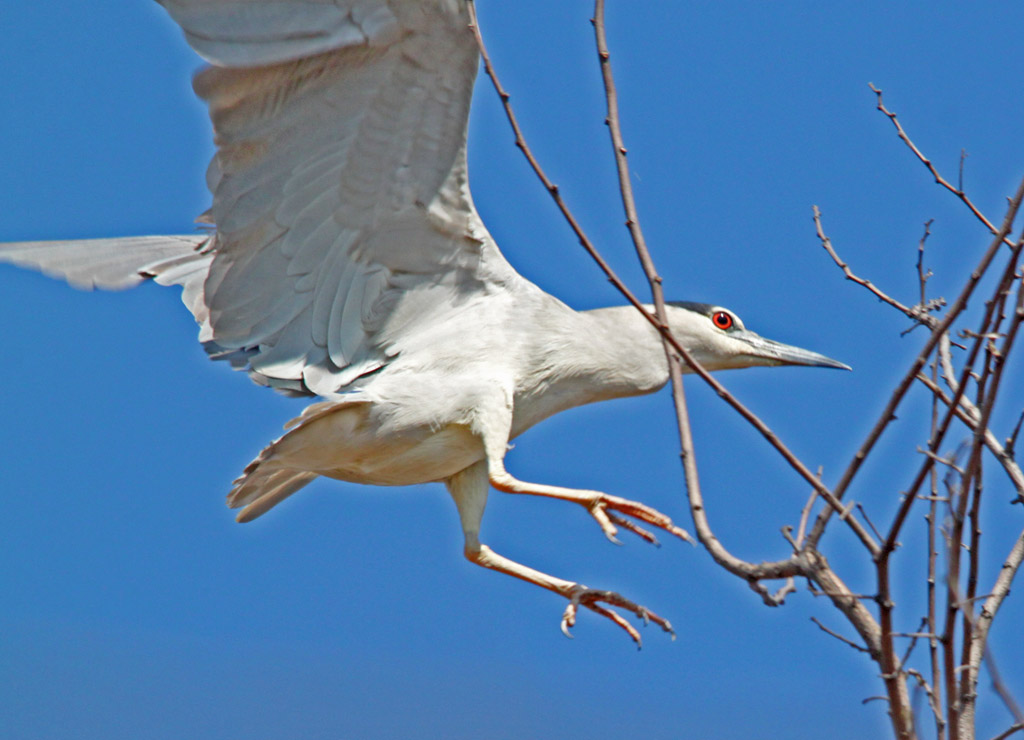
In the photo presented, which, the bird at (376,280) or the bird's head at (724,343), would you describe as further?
the bird's head at (724,343)

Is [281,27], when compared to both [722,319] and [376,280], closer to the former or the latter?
[376,280]

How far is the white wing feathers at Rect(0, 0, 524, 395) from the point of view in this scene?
3400mm

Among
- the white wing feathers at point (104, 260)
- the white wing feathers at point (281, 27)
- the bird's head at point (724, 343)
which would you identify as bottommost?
the white wing feathers at point (104, 260)

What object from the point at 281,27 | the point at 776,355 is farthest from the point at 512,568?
the point at 281,27

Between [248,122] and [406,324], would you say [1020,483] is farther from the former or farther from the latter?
[248,122]

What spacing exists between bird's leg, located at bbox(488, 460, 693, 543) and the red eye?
119 cm

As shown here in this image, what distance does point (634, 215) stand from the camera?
2629 mm

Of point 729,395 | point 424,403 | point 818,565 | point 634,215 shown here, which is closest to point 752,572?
point 818,565

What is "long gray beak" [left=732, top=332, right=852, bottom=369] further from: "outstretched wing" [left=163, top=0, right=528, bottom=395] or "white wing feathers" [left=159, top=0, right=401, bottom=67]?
"white wing feathers" [left=159, top=0, right=401, bottom=67]

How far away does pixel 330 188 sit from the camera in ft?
12.3

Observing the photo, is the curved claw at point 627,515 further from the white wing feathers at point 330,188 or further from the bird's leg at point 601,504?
the white wing feathers at point 330,188

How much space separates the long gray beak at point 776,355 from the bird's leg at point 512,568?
122 cm

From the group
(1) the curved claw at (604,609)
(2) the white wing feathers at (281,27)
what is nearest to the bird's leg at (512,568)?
(1) the curved claw at (604,609)

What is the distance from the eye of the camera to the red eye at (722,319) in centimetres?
443
